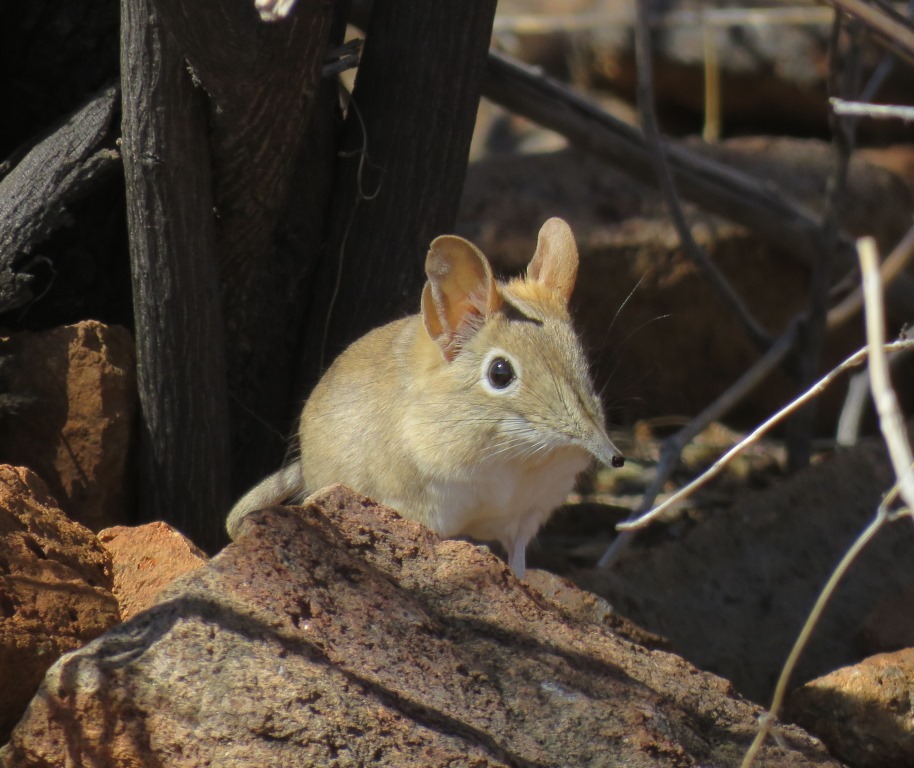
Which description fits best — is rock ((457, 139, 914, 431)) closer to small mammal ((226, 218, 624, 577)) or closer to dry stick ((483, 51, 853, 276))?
dry stick ((483, 51, 853, 276))

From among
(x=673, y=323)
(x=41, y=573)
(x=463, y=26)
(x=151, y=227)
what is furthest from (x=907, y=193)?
(x=41, y=573)

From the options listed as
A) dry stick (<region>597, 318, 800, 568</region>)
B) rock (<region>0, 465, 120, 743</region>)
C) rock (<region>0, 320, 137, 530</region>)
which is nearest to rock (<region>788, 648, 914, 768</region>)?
dry stick (<region>597, 318, 800, 568</region>)

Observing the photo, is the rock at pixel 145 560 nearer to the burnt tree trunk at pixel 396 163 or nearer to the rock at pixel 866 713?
the burnt tree trunk at pixel 396 163

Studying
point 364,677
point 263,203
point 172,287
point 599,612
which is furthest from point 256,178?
point 364,677

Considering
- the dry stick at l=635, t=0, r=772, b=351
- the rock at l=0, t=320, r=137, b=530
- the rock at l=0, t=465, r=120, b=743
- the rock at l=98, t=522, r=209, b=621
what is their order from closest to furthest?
the rock at l=0, t=465, r=120, b=743 < the rock at l=98, t=522, r=209, b=621 < the rock at l=0, t=320, r=137, b=530 < the dry stick at l=635, t=0, r=772, b=351

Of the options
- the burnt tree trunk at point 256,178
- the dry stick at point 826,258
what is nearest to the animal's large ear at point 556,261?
the burnt tree trunk at point 256,178

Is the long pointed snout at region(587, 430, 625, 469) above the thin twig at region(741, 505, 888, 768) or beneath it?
beneath
